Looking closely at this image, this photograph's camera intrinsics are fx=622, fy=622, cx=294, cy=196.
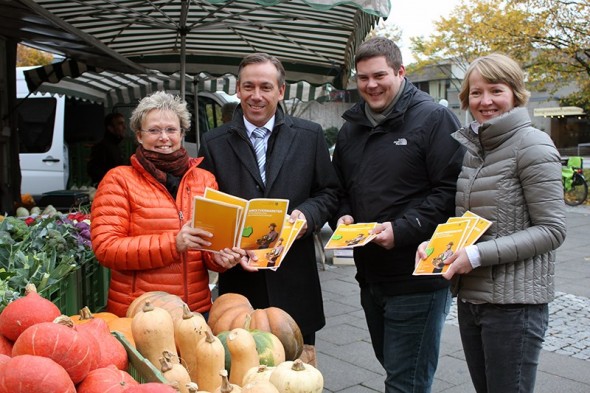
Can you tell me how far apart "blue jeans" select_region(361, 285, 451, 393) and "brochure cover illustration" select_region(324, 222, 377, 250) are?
0.38 metres

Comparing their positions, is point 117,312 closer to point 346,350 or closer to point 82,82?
point 346,350

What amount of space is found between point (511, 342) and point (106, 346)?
155cm

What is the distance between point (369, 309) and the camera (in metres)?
3.12

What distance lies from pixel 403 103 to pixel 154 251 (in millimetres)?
1308

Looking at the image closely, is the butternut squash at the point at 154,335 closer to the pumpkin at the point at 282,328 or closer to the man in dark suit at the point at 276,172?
the pumpkin at the point at 282,328

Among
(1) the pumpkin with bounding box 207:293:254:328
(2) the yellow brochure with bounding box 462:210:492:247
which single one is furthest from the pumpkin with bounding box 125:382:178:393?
(2) the yellow brochure with bounding box 462:210:492:247

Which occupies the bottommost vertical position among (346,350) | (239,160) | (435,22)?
(346,350)

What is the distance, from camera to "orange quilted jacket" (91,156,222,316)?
2656mm

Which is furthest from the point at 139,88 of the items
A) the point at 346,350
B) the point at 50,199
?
the point at 346,350

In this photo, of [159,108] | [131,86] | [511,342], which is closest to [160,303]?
[159,108]

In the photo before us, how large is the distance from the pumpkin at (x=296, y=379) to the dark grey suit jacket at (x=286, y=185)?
1.07 metres

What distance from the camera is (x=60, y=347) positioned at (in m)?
1.62

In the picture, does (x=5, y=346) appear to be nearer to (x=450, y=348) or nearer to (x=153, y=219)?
(x=153, y=219)

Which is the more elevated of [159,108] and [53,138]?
[159,108]
